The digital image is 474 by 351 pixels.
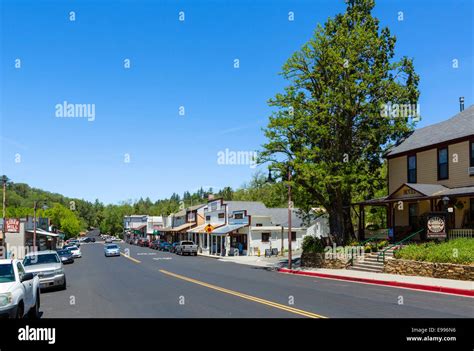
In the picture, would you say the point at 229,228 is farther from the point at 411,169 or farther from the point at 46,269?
the point at 46,269

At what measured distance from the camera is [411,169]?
32969 millimetres

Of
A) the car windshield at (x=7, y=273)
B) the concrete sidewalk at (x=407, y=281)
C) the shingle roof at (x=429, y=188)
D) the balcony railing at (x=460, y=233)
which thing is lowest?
the concrete sidewalk at (x=407, y=281)

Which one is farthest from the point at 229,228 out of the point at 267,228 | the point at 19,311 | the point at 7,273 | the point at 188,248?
the point at 19,311

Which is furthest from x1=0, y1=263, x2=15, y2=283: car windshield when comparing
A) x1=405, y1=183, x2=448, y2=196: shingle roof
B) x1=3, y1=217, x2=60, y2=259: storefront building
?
x1=3, y1=217, x2=60, y2=259: storefront building

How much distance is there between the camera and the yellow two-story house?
27.5 meters

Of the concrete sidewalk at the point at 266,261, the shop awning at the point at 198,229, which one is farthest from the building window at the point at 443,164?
the shop awning at the point at 198,229

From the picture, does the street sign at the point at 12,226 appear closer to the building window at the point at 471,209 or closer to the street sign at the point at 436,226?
the street sign at the point at 436,226

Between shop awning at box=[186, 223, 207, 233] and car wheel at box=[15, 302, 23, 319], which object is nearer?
car wheel at box=[15, 302, 23, 319]

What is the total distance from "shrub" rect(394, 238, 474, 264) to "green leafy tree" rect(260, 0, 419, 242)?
7.50 meters

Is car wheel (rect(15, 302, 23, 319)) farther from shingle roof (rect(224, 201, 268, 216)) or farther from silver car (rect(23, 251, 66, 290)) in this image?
shingle roof (rect(224, 201, 268, 216))

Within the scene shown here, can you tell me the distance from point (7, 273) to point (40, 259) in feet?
33.5

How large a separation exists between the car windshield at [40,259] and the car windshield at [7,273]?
9.50 metres

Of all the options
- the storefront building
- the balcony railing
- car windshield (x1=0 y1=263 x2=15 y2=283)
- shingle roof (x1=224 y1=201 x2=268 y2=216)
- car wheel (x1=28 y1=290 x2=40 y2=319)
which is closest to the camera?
car windshield (x1=0 y1=263 x2=15 y2=283)

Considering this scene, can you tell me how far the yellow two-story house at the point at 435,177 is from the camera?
27.5 m
